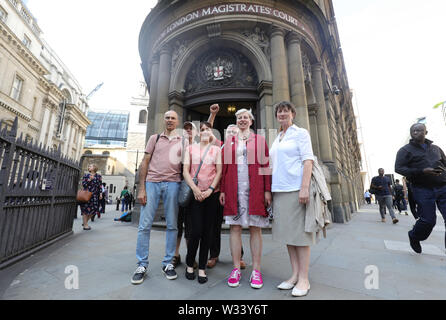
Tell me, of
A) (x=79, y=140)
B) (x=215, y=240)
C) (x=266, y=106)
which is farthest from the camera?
(x=79, y=140)

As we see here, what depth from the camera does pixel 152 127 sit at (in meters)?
9.00

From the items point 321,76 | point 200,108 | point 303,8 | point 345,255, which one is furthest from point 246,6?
point 345,255

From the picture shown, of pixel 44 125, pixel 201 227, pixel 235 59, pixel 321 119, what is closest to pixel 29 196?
pixel 201 227

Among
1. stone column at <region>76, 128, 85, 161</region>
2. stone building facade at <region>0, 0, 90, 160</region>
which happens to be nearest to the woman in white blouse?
stone building facade at <region>0, 0, 90, 160</region>

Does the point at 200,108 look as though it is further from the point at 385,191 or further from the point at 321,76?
the point at 385,191

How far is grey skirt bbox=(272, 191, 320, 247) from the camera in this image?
90.2 inches

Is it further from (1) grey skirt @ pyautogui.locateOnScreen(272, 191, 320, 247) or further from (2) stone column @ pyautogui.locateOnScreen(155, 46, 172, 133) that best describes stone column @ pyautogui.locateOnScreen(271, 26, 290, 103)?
(1) grey skirt @ pyautogui.locateOnScreen(272, 191, 320, 247)

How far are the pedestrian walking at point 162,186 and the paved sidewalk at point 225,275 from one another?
1.24 ft

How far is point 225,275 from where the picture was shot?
277cm

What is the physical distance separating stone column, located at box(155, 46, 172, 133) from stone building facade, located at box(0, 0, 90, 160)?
16421 millimetres

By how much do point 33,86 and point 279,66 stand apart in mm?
35652

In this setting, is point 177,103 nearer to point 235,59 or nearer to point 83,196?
point 235,59

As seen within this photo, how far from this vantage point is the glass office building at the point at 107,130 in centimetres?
7431
